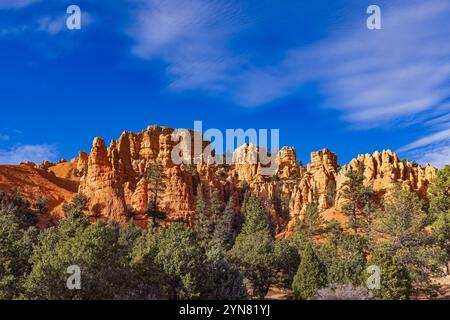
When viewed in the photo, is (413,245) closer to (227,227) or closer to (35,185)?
(227,227)

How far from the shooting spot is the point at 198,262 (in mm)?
31406

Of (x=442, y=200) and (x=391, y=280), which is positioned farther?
(x=442, y=200)

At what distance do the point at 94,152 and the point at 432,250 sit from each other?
56708mm

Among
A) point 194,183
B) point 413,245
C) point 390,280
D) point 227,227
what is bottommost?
point 390,280

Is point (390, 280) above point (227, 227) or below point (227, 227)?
below

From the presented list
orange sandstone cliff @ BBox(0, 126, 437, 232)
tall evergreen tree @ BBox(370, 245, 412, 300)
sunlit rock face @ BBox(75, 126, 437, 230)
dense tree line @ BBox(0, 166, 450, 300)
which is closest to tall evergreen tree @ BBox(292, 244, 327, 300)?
dense tree line @ BBox(0, 166, 450, 300)

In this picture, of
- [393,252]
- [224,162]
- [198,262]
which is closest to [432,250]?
[393,252]

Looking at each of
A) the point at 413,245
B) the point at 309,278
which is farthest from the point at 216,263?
the point at 413,245

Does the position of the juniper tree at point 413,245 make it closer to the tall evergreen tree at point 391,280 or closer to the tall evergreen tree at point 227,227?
the tall evergreen tree at point 391,280
